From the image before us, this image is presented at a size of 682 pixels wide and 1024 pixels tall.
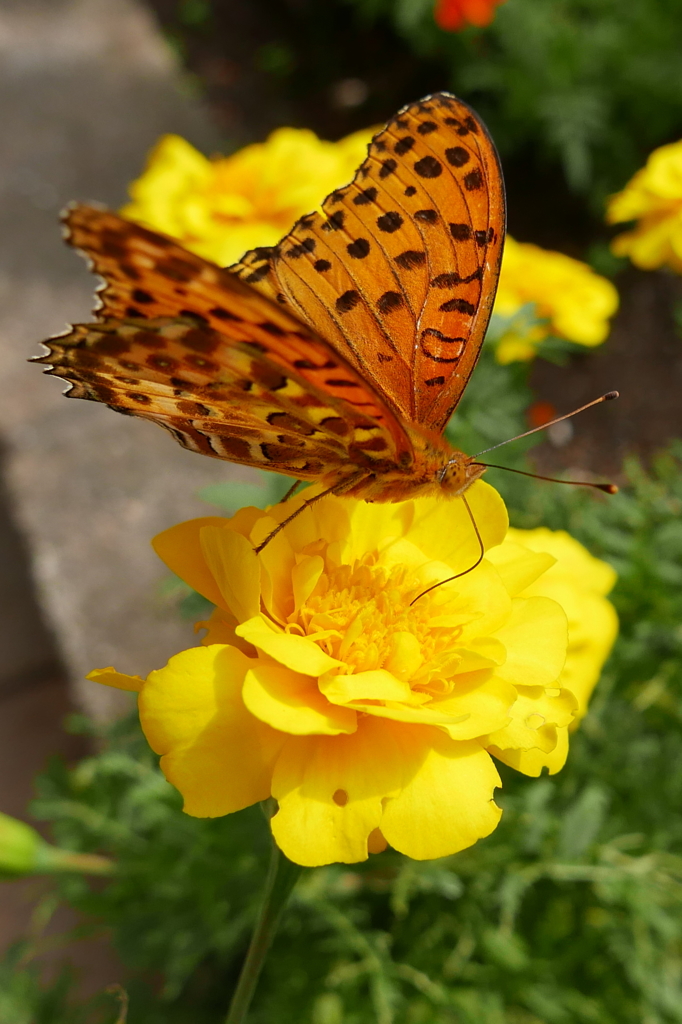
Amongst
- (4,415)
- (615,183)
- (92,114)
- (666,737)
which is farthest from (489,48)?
(666,737)

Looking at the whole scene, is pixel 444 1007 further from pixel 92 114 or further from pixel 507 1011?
pixel 92 114

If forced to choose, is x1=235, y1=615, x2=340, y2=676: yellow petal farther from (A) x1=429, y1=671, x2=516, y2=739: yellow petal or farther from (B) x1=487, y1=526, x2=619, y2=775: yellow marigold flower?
(B) x1=487, y1=526, x2=619, y2=775: yellow marigold flower

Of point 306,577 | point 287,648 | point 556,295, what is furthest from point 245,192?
point 287,648

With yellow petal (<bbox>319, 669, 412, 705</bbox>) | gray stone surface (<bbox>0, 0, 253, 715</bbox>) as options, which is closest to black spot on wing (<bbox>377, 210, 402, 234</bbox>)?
yellow petal (<bbox>319, 669, 412, 705</bbox>)

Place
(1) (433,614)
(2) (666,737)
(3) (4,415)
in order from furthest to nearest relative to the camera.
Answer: (3) (4,415) < (2) (666,737) < (1) (433,614)

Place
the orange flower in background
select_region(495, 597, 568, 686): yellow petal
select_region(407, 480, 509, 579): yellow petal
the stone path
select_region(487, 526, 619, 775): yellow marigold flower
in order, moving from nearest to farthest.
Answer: select_region(495, 597, 568, 686): yellow petal → select_region(407, 480, 509, 579): yellow petal → select_region(487, 526, 619, 775): yellow marigold flower → the stone path → the orange flower in background

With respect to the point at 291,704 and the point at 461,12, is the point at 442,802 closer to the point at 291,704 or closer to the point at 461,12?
the point at 291,704

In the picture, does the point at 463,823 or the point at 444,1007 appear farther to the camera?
the point at 444,1007
